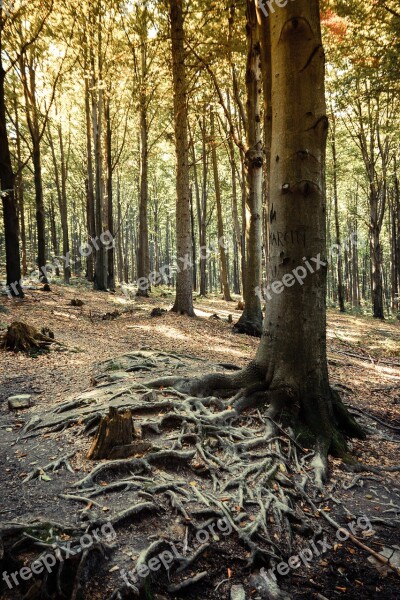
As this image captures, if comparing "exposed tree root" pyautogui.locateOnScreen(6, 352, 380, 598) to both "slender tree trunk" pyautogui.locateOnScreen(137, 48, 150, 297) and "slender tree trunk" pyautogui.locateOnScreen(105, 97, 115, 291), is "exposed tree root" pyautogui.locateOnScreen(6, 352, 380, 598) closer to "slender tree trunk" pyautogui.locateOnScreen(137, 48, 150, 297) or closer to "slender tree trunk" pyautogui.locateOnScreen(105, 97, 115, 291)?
"slender tree trunk" pyautogui.locateOnScreen(137, 48, 150, 297)

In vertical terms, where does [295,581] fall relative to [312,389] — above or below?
below

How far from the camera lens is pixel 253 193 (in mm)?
10836

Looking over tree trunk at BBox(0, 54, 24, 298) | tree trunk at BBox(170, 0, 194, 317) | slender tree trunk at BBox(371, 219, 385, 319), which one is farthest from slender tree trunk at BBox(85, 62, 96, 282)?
slender tree trunk at BBox(371, 219, 385, 319)

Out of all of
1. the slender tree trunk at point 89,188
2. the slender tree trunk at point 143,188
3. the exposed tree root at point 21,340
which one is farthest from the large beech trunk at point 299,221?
the slender tree trunk at point 89,188

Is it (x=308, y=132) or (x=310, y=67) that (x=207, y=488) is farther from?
(x=310, y=67)

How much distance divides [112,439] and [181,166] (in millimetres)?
10468

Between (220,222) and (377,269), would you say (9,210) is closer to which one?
(220,222)

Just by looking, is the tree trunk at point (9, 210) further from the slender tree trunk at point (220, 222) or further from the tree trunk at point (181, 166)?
the slender tree trunk at point (220, 222)

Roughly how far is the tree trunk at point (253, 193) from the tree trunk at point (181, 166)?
7.65 feet

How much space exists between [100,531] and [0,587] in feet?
2.36

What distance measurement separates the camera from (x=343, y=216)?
124ft

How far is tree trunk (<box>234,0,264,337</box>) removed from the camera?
1021 cm

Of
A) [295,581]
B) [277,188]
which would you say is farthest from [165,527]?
[277,188]

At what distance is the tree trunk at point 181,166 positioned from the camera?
37.5 ft
